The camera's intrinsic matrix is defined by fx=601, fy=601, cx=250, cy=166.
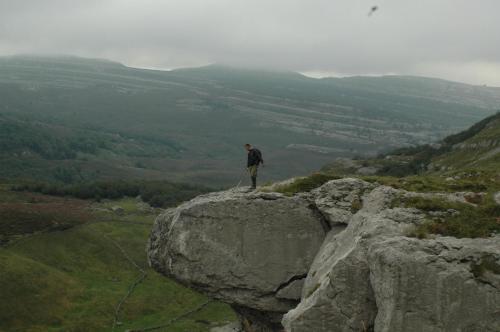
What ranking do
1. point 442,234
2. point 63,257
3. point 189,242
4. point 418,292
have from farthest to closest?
point 63,257 < point 189,242 < point 442,234 < point 418,292

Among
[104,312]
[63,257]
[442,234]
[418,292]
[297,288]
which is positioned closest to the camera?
[418,292]

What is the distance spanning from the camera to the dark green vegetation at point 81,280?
111 m

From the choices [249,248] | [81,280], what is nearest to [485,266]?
[249,248]

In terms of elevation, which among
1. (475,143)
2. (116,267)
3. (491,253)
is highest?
(491,253)

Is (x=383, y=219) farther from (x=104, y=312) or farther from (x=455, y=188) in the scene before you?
(x=104, y=312)

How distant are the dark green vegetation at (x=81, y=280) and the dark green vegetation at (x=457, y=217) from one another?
88.5 m

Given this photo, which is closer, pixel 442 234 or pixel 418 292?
pixel 418 292

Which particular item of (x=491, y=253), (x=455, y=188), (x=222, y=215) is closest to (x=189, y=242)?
(x=222, y=215)

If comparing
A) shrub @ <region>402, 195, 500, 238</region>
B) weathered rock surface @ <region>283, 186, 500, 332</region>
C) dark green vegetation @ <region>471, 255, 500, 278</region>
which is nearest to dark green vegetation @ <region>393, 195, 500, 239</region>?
shrub @ <region>402, 195, 500, 238</region>

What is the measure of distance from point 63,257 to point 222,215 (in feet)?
392

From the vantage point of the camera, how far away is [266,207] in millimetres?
32406

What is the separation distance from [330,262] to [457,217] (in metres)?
5.67

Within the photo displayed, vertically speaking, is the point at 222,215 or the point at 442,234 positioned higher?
the point at 442,234

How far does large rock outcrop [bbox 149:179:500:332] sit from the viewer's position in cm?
2134
